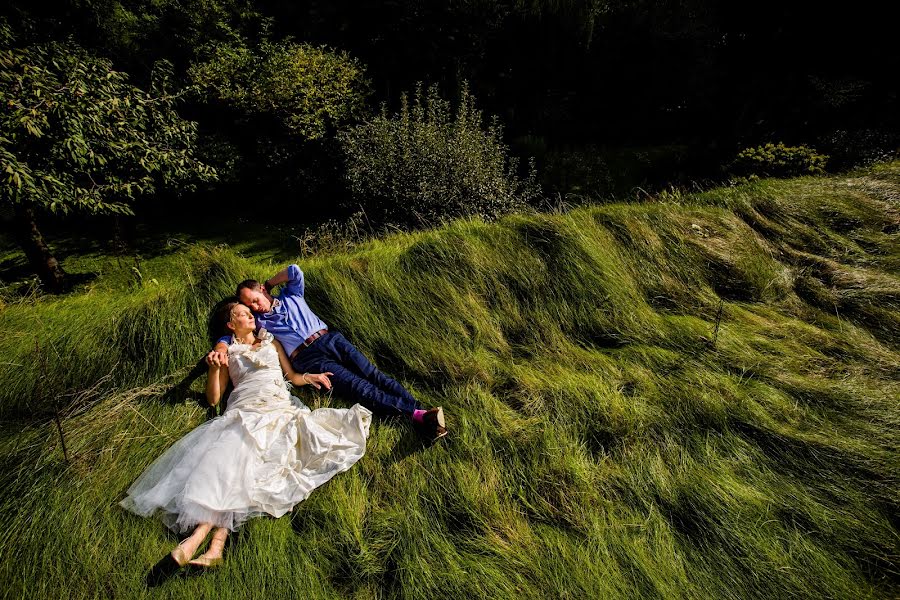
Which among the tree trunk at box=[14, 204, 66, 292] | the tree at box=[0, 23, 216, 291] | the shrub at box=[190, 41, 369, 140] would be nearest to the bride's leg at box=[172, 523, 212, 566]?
the tree at box=[0, 23, 216, 291]

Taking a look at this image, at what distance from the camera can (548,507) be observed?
7.89ft

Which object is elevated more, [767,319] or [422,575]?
[767,319]

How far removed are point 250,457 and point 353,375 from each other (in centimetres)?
90

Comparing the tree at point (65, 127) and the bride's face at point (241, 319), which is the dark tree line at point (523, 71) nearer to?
the tree at point (65, 127)

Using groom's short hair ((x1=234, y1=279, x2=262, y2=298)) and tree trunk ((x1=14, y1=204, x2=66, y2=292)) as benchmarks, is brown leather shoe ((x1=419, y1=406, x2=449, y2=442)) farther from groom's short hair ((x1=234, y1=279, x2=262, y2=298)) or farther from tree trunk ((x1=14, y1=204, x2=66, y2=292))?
tree trunk ((x1=14, y1=204, x2=66, y2=292))

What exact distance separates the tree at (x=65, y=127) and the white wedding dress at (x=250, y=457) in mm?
2630

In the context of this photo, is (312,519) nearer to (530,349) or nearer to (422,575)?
(422,575)

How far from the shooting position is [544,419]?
2896 mm

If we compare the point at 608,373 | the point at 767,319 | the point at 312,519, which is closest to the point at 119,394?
the point at 312,519

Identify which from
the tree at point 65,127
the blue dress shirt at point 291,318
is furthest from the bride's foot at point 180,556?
the tree at point 65,127

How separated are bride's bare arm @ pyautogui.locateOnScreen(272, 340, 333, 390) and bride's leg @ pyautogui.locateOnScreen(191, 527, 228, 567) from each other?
3.60 feet

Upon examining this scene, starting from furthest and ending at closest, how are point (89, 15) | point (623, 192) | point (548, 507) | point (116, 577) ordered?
1. point (623, 192)
2. point (89, 15)
3. point (548, 507)
4. point (116, 577)

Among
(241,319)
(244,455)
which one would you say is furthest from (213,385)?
(244,455)

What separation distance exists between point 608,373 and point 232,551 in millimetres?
2670
